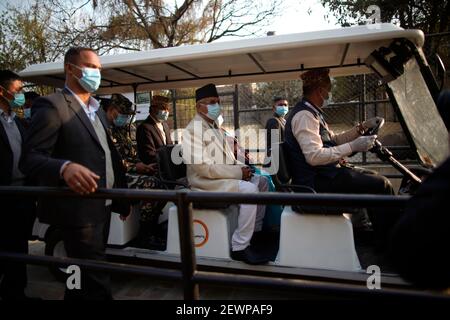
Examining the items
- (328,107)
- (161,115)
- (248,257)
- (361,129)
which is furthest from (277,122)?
(248,257)

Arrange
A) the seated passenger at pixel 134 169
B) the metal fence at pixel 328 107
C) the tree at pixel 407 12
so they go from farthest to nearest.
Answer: the tree at pixel 407 12 → the metal fence at pixel 328 107 → the seated passenger at pixel 134 169

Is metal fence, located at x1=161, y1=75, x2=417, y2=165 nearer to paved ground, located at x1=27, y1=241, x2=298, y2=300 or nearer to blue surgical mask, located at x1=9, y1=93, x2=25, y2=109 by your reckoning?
paved ground, located at x1=27, y1=241, x2=298, y2=300

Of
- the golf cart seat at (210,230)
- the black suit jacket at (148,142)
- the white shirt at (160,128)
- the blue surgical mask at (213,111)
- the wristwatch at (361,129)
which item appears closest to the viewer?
the golf cart seat at (210,230)

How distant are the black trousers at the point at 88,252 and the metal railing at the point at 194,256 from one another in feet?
0.95

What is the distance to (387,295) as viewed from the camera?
138 cm

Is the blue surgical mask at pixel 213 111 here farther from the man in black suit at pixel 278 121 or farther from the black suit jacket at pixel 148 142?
the man in black suit at pixel 278 121

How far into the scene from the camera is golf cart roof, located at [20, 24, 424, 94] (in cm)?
270

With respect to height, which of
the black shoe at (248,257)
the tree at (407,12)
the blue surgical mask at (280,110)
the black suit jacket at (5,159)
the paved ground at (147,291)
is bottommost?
the paved ground at (147,291)

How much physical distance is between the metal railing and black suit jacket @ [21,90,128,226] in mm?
236

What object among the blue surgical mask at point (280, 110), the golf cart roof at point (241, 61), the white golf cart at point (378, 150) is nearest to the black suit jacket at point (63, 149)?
the white golf cart at point (378, 150)

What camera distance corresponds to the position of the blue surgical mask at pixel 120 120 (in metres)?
4.75

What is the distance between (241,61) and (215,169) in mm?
1302

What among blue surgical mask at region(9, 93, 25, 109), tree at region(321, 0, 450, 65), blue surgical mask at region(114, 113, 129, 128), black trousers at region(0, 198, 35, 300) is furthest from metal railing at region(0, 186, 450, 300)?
tree at region(321, 0, 450, 65)
